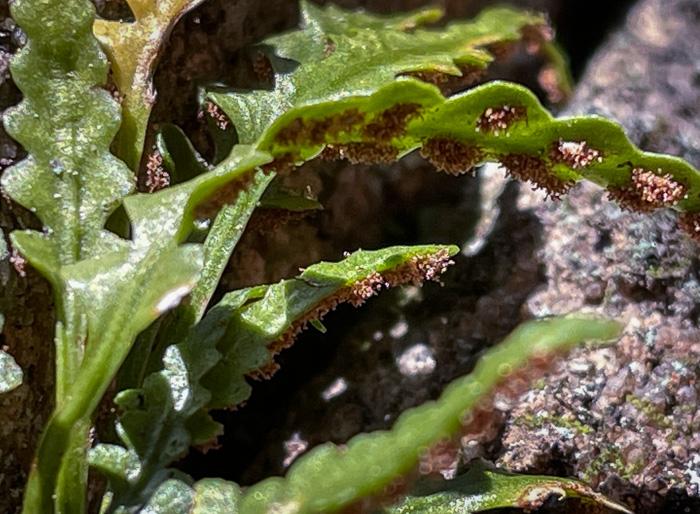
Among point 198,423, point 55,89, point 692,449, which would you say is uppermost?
point 55,89

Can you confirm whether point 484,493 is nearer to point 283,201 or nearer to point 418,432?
point 418,432

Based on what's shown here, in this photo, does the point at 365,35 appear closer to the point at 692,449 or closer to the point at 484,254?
the point at 484,254

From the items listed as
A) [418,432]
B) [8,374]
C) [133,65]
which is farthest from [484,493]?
[133,65]

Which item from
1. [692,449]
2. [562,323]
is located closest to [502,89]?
[562,323]

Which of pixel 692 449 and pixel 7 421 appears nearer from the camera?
pixel 7 421

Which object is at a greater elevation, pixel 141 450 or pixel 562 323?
pixel 562 323

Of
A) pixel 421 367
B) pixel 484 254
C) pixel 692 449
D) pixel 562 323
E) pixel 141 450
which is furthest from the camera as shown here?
pixel 484 254

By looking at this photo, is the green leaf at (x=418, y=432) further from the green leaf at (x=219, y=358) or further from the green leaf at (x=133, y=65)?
the green leaf at (x=133, y=65)
